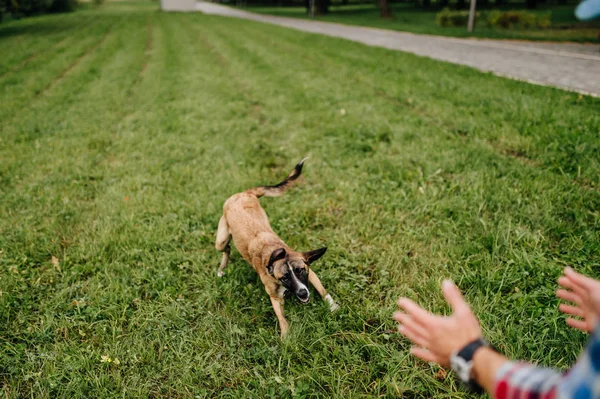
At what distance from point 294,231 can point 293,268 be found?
4.34ft

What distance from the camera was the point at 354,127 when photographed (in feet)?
21.3

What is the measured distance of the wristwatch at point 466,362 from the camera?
110cm

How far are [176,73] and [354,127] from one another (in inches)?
310

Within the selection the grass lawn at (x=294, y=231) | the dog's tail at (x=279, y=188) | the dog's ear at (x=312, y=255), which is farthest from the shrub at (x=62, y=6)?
the dog's ear at (x=312, y=255)

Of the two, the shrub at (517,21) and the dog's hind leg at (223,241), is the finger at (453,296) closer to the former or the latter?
the dog's hind leg at (223,241)

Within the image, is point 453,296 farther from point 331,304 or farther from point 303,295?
point 331,304

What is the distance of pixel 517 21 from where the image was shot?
22422 millimetres

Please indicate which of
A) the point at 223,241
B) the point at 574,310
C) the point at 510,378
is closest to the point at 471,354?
the point at 510,378

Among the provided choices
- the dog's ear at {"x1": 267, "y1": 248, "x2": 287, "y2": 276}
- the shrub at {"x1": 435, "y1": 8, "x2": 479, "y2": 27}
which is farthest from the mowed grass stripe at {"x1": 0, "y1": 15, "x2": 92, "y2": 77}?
the shrub at {"x1": 435, "y1": 8, "x2": 479, "y2": 27}

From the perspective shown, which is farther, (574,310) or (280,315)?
(280,315)

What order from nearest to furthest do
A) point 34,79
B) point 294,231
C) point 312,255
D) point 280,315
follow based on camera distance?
point 312,255
point 280,315
point 294,231
point 34,79

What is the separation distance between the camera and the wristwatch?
110cm

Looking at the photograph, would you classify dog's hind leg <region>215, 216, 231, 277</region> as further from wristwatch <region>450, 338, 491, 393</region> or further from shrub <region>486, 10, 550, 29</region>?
shrub <region>486, 10, 550, 29</region>

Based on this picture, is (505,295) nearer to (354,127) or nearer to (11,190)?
(354,127)
